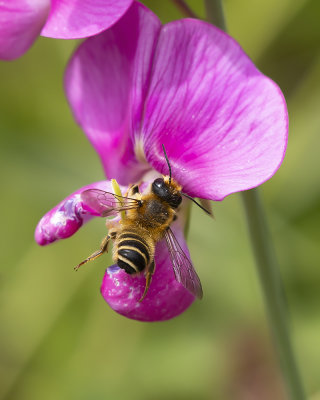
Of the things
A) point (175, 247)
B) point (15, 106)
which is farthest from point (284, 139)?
point (15, 106)

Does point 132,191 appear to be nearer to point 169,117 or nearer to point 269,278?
point 169,117

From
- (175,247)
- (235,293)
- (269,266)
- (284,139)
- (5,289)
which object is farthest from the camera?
(5,289)

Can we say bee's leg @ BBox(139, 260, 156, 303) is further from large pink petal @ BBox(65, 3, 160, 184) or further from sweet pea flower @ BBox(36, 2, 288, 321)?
large pink petal @ BBox(65, 3, 160, 184)

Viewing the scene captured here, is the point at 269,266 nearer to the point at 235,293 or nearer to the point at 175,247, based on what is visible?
the point at 175,247

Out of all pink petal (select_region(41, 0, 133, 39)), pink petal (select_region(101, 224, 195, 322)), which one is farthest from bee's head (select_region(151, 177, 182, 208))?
pink petal (select_region(41, 0, 133, 39))

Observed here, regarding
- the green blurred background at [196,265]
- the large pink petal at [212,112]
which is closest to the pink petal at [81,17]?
the large pink petal at [212,112]

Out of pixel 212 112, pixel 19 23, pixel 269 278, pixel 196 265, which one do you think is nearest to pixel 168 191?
pixel 212 112

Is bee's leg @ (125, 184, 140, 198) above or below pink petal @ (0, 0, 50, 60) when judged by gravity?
below
